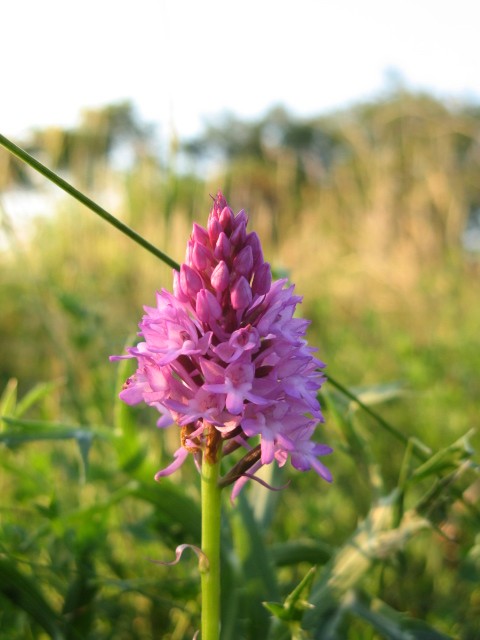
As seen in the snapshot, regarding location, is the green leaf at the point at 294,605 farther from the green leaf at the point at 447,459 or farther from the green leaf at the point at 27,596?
the green leaf at the point at 27,596

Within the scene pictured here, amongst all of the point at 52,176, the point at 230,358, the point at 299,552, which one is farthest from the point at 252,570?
the point at 52,176

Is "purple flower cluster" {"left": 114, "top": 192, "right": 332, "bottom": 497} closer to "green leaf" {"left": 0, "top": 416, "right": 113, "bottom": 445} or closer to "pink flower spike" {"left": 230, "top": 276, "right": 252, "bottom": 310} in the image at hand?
"pink flower spike" {"left": 230, "top": 276, "right": 252, "bottom": 310}

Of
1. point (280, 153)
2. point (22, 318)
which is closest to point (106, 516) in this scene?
point (22, 318)

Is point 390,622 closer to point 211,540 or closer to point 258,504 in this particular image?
point 258,504

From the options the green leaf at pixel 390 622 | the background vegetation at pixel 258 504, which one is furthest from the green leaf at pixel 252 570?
the green leaf at pixel 390 622

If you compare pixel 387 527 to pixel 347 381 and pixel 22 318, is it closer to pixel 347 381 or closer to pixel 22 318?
pixel 347 381
